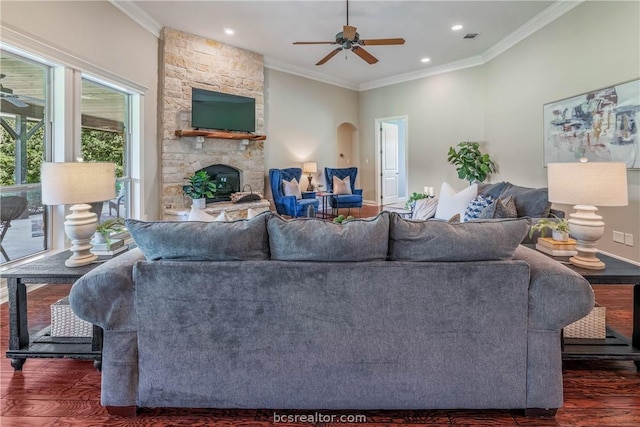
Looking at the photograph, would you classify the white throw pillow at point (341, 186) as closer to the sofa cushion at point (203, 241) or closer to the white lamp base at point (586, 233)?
the white lamp base at point (586, 233)

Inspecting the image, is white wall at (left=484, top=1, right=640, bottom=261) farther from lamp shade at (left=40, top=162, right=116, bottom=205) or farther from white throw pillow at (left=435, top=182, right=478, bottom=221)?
lamp shade at (left=40, top=162, right=116, bottom=205)

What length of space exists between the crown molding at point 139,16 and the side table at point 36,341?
138 inches

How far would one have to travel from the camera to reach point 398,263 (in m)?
1.47

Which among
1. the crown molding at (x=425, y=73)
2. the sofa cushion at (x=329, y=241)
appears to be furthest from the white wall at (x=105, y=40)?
the crown molding at (x=425, y=73)

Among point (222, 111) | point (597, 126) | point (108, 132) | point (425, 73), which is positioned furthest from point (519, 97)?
point (108, 132)

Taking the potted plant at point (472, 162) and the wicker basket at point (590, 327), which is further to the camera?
the potted plant at point (472, 162)

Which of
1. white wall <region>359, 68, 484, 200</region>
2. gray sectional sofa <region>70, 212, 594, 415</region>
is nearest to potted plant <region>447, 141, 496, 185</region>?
white wall <region>359, 68, 484, 200</region>

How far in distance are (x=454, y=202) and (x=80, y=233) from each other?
10.1 ft

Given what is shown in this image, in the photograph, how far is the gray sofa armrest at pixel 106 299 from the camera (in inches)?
56.9

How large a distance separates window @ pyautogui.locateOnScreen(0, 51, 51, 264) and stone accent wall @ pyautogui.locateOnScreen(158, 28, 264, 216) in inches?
73.0

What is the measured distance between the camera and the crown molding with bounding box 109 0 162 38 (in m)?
4.08

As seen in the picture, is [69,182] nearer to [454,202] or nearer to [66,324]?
[66,324]

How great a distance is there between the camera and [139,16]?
4.43 meters

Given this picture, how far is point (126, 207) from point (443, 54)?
230 inches
